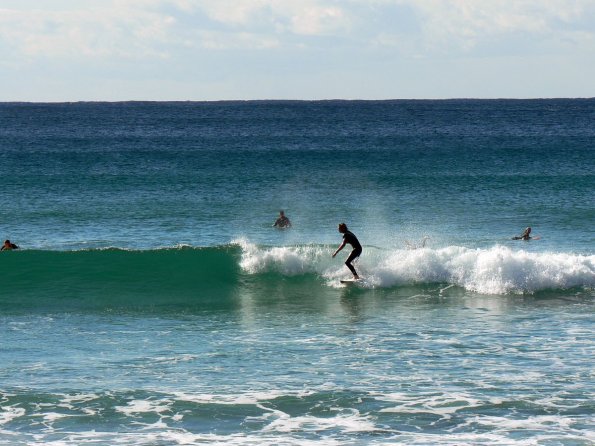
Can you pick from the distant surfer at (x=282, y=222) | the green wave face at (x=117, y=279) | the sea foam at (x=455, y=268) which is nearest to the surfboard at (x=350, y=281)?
the sea foam at (x=455, y=268)

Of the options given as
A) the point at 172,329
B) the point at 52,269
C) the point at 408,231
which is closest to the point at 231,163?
the point at 408,231

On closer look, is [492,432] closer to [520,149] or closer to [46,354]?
[46,354]

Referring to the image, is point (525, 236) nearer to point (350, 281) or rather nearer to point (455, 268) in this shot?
point (455, 268)

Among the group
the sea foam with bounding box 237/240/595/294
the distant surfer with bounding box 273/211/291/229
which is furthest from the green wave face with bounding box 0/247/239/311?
the distant surfer with bounding box 273/211/291/229

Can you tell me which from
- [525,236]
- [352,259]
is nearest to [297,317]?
[352,259]

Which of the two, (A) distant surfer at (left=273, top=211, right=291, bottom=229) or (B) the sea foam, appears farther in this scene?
(A) distant surfer at (left=273, top=211, right=291, bottom=229)

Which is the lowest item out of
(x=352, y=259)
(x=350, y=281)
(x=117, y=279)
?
(x=117, y=279)

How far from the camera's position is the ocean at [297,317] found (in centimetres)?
1441

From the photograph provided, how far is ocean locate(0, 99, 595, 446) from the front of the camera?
47.3 feet

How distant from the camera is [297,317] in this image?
21.2 metres

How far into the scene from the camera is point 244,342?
18719mm

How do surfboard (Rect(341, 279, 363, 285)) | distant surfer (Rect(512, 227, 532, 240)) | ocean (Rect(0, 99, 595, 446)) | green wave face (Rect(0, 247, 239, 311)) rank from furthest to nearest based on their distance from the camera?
distant surfer (Rect(512, 227, 532, 240))
surfboard (Rect(341, 279, 363, 285))
green wave face (Rect(0, 247, 239, 311))
ocean (Rect(0, 99, 595, 446))

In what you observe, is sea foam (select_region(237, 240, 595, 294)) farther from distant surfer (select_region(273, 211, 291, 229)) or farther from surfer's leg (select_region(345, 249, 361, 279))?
distant surfer (select_region(273, 211, 291, 229))

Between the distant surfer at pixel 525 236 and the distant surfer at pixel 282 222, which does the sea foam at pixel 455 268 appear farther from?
the distant surfer at pixel 282 222
